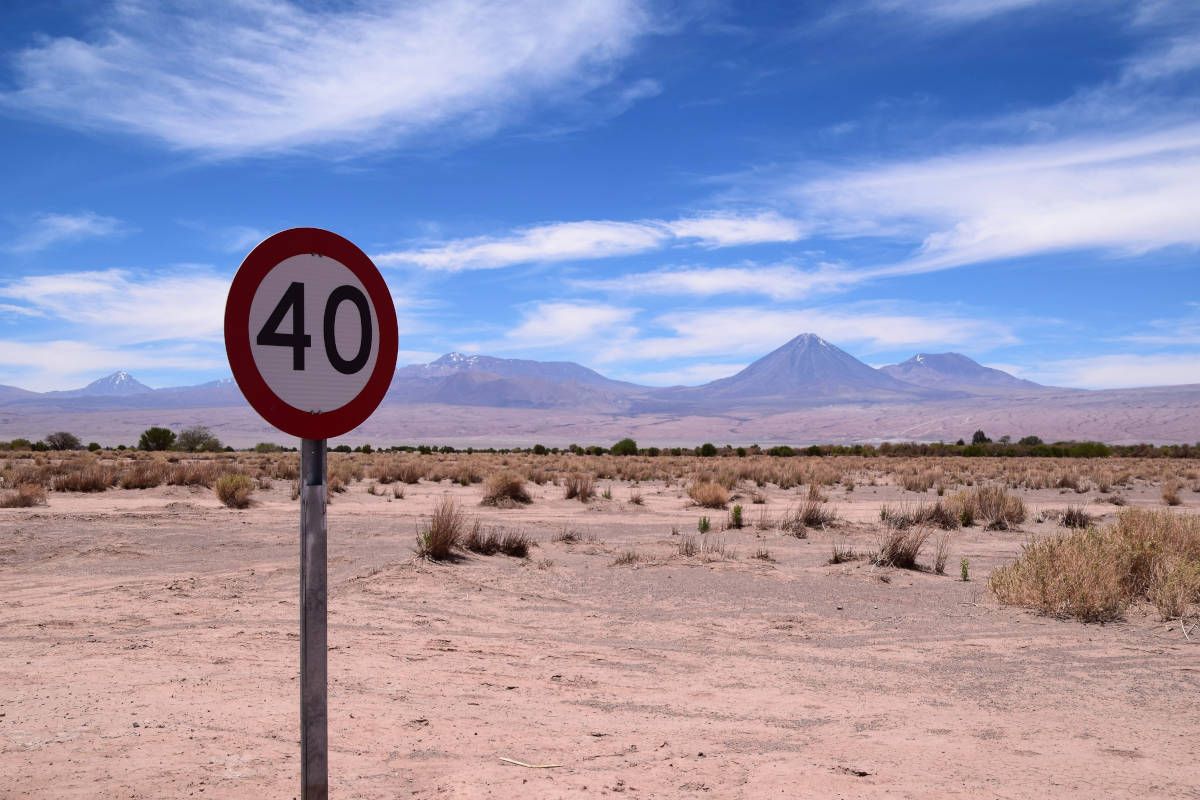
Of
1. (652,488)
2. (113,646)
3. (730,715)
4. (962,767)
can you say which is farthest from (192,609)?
(652,488)

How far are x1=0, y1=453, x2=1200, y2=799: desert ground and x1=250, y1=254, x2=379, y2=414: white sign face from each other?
7.77 feet

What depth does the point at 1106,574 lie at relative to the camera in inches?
379

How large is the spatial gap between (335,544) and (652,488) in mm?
18723

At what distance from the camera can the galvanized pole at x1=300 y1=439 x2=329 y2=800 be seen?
330 cm

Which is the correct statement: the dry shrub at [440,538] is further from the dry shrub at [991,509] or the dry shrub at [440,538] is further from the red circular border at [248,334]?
the dry shrub at [991,509]

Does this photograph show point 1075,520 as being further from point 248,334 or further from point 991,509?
point 248,334

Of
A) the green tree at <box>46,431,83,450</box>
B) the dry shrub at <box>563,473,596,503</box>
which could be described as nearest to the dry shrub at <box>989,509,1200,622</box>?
the dry shrub at <box>563,473,596,503</box>

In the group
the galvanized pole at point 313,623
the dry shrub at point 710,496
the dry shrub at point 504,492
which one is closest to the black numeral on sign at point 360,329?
the galvanized pole at point 313,623

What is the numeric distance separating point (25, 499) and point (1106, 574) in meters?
20.7

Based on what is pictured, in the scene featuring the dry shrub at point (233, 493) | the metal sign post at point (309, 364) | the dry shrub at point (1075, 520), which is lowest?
the dry shrub at point (1075, 520)

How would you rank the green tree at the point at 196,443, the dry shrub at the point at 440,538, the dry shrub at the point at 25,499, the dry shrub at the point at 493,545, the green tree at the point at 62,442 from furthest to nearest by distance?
the green tree at the point at 196,443 < the green tree at the point at 62,442 < the dry shrub at the point at 25,499 < the dry shrub at the point at 493,545 < the dry shrub at the point at 440,538

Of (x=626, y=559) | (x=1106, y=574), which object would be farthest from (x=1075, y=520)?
(x=626, y=559)

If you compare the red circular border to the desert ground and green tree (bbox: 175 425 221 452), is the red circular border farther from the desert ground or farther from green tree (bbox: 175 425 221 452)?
green tree (bbox: 175 425 221 452)

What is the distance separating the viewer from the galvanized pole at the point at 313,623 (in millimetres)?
3301
